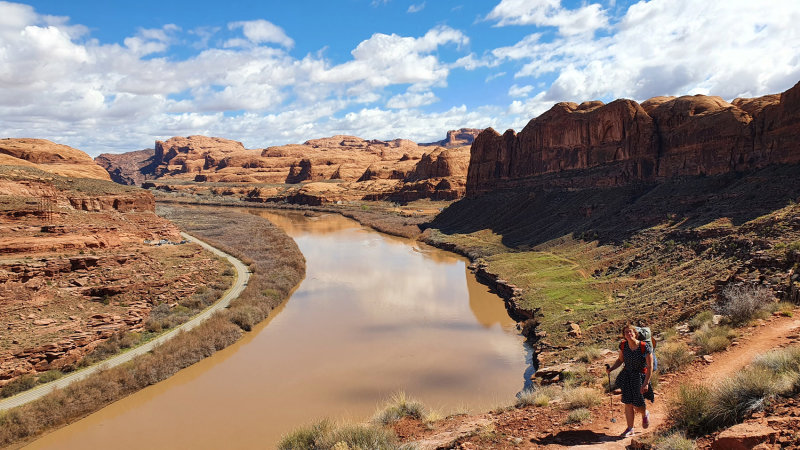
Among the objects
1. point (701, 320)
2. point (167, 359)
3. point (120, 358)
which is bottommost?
point (167, 359)

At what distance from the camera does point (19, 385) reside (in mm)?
15367

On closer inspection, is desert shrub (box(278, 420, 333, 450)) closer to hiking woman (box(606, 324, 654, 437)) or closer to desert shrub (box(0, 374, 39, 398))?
hiking woman (box(606, 324, 654, 437))

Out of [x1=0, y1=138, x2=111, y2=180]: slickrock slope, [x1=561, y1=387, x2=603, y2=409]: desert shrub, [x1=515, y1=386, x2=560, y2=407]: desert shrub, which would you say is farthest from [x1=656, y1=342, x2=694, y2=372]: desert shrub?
[x1=0, y1=138, x2=111, y2=180]: slickrock slope

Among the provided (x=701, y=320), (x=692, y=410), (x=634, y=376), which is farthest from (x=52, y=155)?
(x=692, y=410)

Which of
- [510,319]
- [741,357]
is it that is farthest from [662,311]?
[510,319]

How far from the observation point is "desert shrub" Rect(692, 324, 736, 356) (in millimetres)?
10211

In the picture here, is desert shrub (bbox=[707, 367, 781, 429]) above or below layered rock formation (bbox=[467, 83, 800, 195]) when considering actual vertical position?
below

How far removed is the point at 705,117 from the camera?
37.1 meters

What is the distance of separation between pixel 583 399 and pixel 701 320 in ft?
21.4

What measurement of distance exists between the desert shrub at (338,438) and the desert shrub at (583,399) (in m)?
3.74

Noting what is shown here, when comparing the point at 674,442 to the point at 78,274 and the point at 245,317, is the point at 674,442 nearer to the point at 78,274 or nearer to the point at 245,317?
the point at 245,317

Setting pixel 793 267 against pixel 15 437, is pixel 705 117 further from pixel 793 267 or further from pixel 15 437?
pixel 15 437

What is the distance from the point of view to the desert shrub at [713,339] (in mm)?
10211

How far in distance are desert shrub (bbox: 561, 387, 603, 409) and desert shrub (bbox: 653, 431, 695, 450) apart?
9.06 feet
